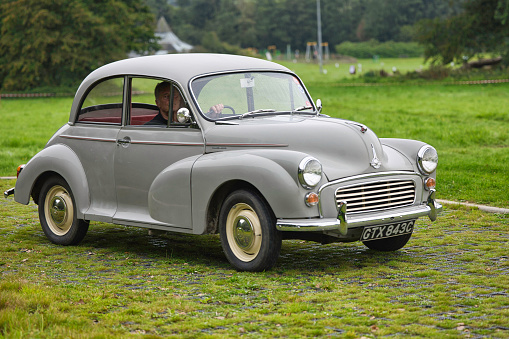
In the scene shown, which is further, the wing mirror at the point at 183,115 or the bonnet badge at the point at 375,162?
the wing mirror at the point at 183,115

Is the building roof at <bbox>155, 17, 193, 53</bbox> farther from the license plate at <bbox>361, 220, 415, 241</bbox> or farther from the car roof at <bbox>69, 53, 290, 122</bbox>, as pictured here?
the license plate at <bbox>361, 220, 415, 241</bbox>

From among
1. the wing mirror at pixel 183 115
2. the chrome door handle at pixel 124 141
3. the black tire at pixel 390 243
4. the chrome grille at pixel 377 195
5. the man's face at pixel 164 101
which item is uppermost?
the man's face at pixel 164 101

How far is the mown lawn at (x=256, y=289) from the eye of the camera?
16.0 feet

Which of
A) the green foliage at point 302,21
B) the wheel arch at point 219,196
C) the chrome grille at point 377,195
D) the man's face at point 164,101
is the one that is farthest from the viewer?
the green foliage at point 302,21

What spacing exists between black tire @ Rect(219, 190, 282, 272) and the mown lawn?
18cm

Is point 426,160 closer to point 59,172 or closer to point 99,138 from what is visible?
point 99,138

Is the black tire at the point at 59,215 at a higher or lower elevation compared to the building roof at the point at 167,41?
lower

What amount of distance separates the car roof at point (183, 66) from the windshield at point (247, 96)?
0.09m

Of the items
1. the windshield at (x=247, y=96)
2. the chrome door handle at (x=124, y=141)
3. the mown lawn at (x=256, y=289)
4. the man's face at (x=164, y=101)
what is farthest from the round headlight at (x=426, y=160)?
the chrome door handle at (x=124, y=141)

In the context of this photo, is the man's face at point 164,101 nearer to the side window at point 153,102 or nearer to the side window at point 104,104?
the side window at point 153,102

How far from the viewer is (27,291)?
5.65 m

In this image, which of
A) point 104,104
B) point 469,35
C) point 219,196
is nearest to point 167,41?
point 469,35

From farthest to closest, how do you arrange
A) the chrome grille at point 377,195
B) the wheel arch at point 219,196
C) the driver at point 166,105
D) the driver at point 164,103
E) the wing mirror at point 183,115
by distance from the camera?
the driver at point 164,103 → the driver at point 166,105 → the wing mirror at point 183,115 → the wheel arch at point 219,196 → the chrome grille at point 377,195

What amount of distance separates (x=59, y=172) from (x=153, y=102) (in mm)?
1252
